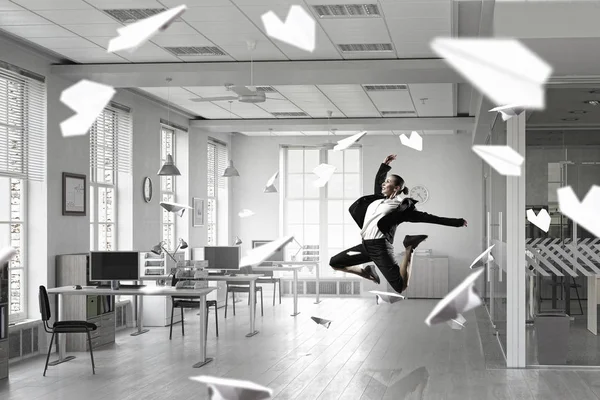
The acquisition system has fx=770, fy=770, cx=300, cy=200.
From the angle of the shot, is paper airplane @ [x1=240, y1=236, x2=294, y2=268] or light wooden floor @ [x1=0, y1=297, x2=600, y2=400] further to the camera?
light wooden floor @ [x1=0, y1=297, x2=600, y2=400]

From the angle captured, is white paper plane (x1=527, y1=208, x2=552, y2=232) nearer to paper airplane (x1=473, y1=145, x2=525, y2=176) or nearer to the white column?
the white column

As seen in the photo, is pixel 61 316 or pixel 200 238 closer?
pixel 61 316

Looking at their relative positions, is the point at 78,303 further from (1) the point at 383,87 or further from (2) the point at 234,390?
(2) the point at 234,390

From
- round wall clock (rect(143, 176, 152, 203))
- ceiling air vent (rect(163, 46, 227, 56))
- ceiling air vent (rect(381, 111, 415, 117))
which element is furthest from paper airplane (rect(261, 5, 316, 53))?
ceiling air vent (rect(381, 111, 415, 117))

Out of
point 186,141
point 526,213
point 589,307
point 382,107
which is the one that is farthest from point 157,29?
point 186,141

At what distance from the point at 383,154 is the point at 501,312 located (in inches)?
294

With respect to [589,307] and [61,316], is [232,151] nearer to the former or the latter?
[61,316]

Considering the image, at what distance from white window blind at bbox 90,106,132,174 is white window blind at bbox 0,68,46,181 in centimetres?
133

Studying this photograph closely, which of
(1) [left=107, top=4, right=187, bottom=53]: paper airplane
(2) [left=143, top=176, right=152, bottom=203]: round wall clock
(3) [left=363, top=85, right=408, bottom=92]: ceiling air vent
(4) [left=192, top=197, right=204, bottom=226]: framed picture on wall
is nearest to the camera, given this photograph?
(1) [left=107, top=4, right=187, bottom=53]: paper airplane

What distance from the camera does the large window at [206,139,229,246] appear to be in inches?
582

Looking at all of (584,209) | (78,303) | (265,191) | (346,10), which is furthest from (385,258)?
(78,303)

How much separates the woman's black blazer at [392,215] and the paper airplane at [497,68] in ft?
7.75

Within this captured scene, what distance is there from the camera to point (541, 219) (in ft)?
23.9

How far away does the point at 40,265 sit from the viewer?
8586mm
